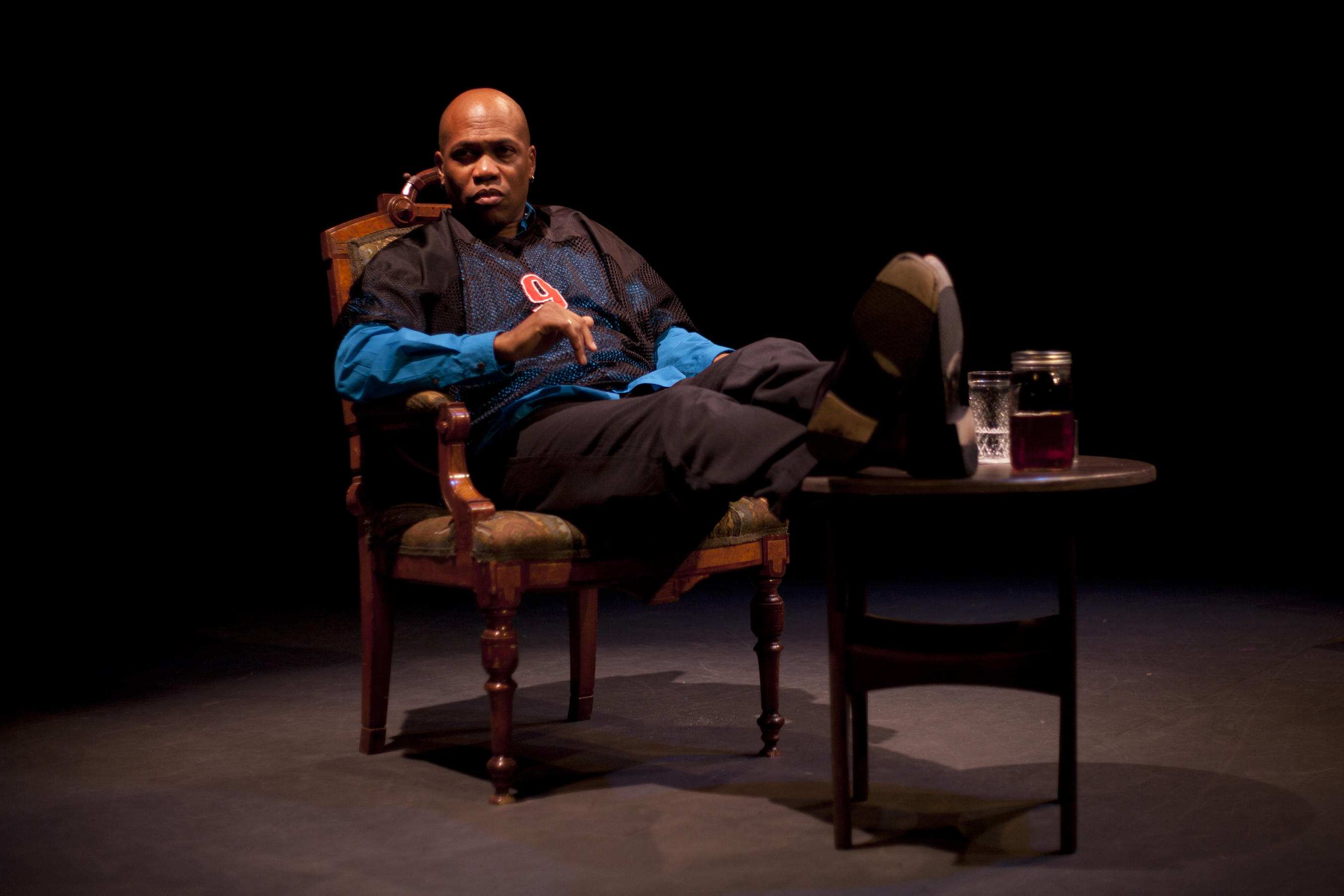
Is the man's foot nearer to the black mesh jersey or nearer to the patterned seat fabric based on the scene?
the patterned seat fabric

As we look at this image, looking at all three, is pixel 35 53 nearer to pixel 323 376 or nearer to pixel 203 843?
pixel 323 376

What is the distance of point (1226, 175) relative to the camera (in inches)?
216

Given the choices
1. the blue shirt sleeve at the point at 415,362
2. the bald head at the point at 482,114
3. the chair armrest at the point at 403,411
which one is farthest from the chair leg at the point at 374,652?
A: the bald head at the point at 482,114

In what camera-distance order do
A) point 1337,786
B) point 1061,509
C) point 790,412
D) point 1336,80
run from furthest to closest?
point 1336,80 < point 1337,786 < point 790,412 < point 1061,509

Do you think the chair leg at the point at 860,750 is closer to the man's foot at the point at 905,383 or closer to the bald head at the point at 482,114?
the man's foot at the point at 905,383

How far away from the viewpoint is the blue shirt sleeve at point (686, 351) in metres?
2.69

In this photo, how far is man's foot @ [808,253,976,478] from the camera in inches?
65.5

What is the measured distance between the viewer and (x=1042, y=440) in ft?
5.95

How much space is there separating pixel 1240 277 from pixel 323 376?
4137 millimetres

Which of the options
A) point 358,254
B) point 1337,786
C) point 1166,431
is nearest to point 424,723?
point 358,254

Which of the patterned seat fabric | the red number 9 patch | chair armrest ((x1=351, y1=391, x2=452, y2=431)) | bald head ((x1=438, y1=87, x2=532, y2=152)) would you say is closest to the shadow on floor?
the patterned seat fabric

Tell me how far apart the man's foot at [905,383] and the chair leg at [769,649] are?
0.80 metres

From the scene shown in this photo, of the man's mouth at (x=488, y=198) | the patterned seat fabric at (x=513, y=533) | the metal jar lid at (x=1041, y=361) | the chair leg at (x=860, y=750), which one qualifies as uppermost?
the man's mouth at (x=488, y=198)

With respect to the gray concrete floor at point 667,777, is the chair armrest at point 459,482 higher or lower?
higher
